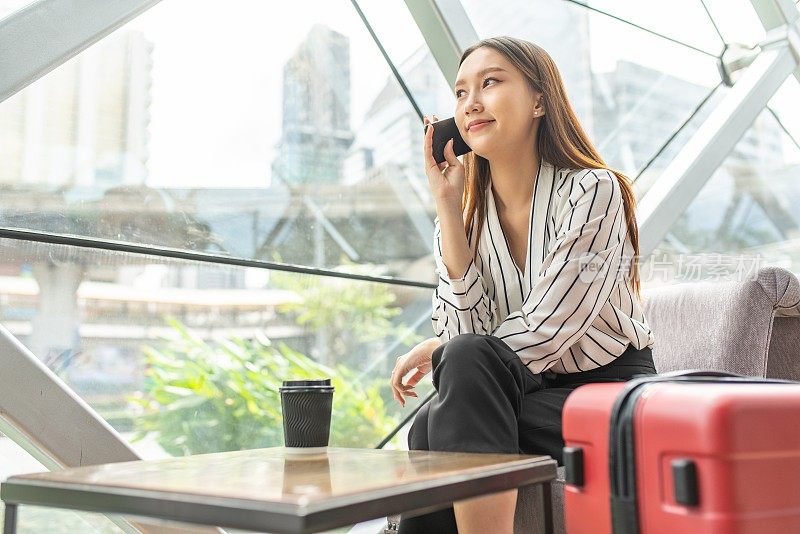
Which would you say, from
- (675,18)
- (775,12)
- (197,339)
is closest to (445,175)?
(197,339)

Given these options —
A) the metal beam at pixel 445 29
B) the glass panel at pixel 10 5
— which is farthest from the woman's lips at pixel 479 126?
the glass panel at pixel 10 5

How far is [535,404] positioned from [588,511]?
0.43m

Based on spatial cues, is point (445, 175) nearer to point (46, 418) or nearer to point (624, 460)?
point (624, 460)

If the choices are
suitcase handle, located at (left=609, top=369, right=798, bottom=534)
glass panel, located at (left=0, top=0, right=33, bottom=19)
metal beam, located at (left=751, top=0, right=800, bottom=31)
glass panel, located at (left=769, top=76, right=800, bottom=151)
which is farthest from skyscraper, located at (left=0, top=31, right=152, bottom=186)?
glass panel, located at (left=769, top=76, right=800, bottom=151)

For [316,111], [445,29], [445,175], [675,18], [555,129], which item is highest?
[675,18]

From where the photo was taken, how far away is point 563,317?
1.63 metres

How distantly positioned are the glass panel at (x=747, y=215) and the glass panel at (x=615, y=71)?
0.53 meters

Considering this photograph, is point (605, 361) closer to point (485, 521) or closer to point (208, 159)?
point (485, 521)

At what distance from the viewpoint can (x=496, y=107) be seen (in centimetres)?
191

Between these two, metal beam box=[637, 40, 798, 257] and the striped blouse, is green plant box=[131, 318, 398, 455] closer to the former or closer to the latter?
the striped blouse

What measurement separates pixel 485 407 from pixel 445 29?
6.43 ft

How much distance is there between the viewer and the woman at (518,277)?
1.42m

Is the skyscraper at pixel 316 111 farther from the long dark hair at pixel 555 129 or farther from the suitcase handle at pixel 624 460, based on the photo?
the suitcase handle at pixel 624 460

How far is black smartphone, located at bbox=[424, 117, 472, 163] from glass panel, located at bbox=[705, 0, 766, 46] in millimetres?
2861
